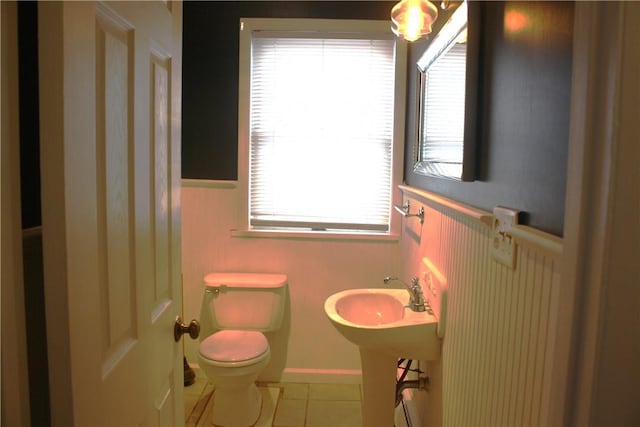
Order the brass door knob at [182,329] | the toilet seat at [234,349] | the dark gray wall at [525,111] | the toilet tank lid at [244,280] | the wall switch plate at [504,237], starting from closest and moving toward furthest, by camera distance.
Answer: the dark gray wall at [525,111], the wall switch plate at [504,237], the brass door knob at [182,329], the toilet seat at [234,349], the toilet tank lid at [244,280]

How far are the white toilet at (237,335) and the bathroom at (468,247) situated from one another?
176 millimetres

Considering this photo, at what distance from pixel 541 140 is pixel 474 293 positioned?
0.55 m

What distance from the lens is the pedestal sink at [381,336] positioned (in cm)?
164

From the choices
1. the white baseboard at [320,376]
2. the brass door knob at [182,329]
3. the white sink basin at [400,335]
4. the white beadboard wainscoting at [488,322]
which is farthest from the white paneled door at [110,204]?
the white baseboard at [320,376]

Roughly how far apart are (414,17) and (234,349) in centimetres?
176

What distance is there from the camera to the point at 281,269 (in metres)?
2.66

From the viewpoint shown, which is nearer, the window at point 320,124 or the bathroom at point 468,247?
the bathroom at point 468,247

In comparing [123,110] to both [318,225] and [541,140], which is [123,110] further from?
[318,225]

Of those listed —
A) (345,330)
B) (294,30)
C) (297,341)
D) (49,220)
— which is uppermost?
(294,30)

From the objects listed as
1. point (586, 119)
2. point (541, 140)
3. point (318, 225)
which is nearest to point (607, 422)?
point (586, 119)

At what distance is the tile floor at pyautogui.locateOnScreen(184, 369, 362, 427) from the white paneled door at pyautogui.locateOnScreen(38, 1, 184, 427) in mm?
1272

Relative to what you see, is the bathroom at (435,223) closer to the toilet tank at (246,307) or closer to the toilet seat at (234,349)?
the toilet tank at (246,307)

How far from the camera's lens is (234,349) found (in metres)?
2.16

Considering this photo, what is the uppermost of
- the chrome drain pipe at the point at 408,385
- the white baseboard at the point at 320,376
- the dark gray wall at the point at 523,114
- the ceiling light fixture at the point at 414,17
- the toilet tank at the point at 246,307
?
the ceiling light fixture at the point at 414,17
